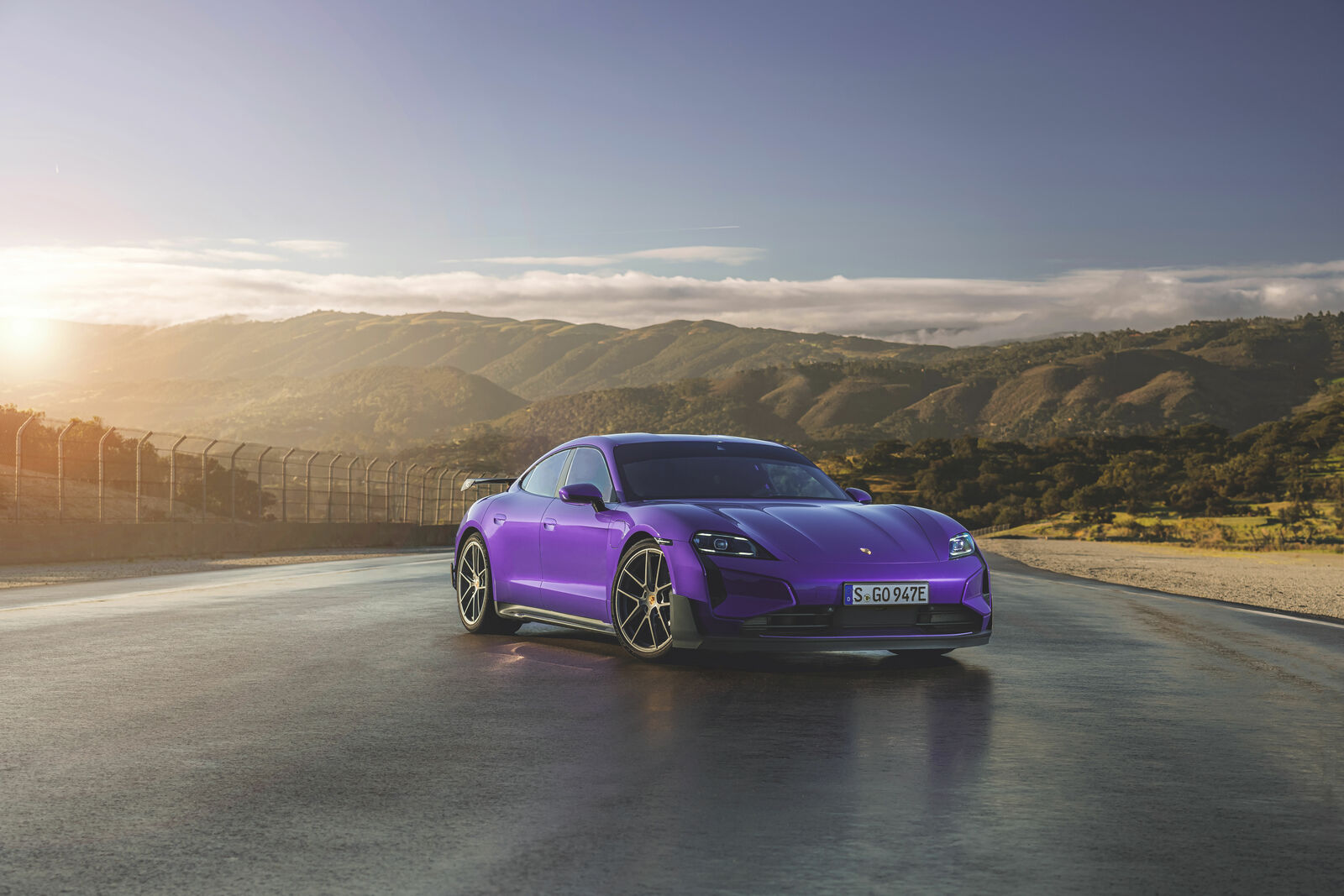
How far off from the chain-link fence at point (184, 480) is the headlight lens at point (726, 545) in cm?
1206

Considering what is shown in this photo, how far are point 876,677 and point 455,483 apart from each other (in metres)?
41.0

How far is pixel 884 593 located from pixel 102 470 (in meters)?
22.0

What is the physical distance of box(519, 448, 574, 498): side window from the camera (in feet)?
34.2

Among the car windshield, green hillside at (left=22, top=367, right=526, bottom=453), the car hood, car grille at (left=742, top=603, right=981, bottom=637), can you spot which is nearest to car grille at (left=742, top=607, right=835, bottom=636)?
car grille at (left=742, top=603, right=981, bottom=637)

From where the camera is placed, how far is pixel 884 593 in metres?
8.24

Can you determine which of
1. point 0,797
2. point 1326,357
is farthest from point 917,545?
point 1326,357

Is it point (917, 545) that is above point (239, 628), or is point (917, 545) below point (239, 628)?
above

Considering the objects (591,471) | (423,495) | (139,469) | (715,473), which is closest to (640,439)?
(591,471)

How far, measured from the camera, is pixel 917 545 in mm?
8531

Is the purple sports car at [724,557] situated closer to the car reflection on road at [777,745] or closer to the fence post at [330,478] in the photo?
the car reflection on road at [777,745]

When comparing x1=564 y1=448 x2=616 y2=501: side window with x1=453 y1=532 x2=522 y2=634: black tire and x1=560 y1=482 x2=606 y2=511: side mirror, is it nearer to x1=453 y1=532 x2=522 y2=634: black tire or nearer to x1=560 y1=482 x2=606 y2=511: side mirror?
x1=560 y1=482 x2=606 y2=511: side mirror

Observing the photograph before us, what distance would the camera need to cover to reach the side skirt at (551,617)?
30.5 feet

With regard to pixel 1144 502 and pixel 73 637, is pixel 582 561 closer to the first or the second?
pixel 73 637

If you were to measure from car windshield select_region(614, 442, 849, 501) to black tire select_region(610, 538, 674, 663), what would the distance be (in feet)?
1.95
